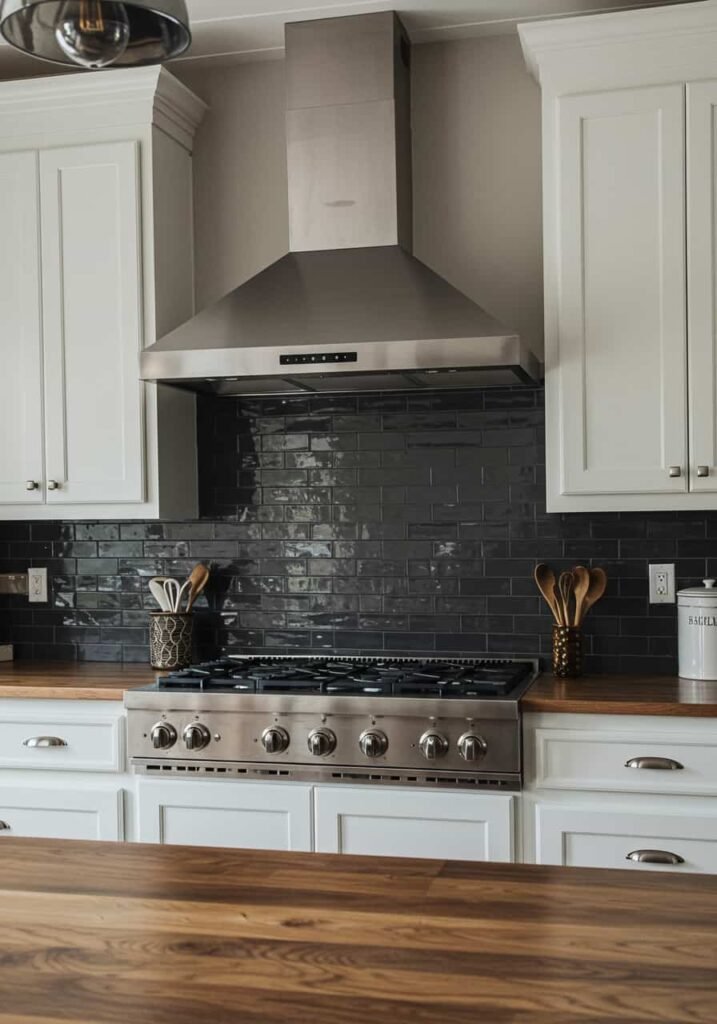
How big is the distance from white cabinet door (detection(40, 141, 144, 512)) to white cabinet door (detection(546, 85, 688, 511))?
1.28m

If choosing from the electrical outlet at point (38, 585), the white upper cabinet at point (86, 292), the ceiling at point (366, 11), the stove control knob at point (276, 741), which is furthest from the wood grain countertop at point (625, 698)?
the ceiling at point (366, 11)

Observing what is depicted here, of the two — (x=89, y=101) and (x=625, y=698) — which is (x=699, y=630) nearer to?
(x=625, y=698)

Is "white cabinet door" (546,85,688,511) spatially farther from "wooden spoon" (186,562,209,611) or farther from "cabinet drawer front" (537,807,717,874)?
"wooden spoon" (186,562,209,611)

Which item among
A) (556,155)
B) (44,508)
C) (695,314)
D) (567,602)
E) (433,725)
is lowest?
(433,725)

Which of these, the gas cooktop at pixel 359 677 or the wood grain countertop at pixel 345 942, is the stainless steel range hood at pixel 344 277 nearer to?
the gas cooktop at pixel 359 677

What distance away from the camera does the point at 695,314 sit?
10.5 feet

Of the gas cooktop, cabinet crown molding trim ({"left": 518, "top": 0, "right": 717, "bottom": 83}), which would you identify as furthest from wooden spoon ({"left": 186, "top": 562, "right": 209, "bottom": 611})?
cabinet crown molding trim ({"left": 518, "top": 0, "right": 717, "bottom": 83})

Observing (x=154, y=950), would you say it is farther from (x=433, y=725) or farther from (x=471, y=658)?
(x=471, y=658)

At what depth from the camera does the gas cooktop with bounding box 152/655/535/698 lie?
3.07 m

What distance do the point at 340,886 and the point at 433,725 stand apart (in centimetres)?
148

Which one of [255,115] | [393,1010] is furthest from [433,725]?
[255,115]

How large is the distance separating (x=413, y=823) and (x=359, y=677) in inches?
18.4

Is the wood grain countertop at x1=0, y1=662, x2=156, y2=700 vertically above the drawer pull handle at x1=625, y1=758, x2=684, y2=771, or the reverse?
the wood grain countertop at x1=0, y1=662, x2=156, y2=700

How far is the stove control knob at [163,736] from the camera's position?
316 centimetres
